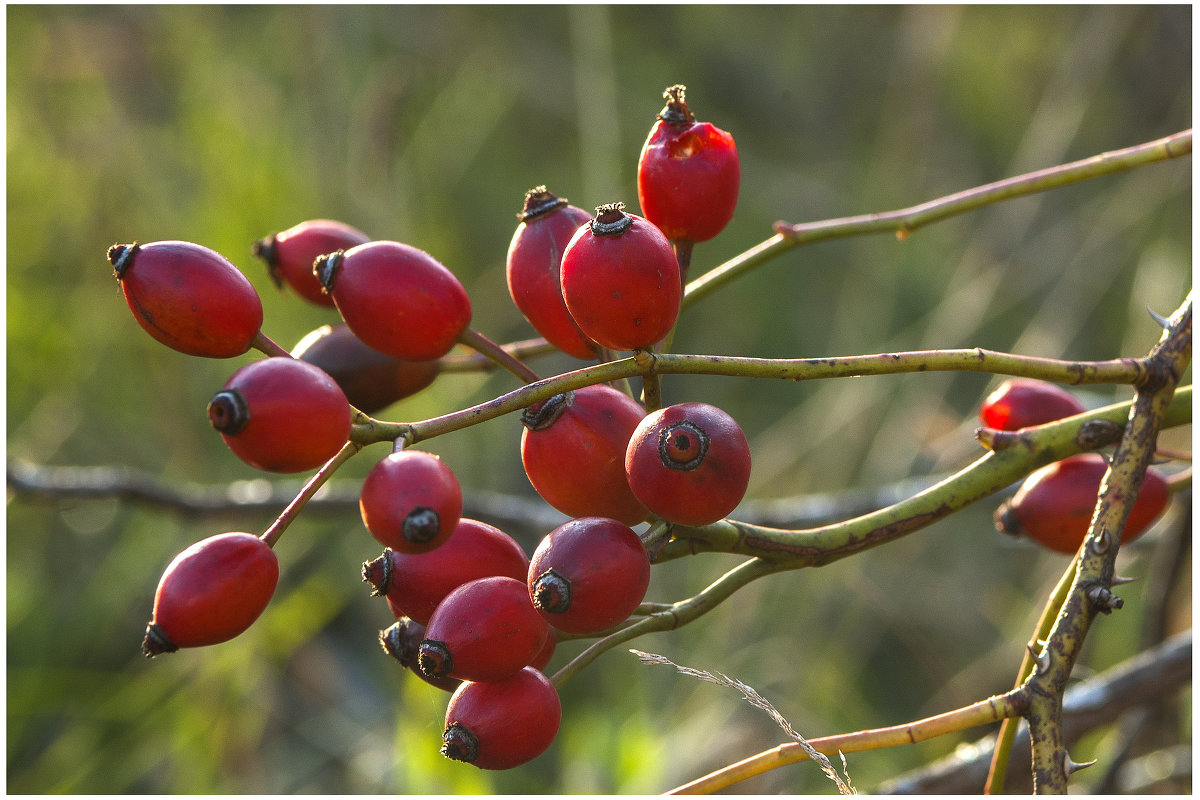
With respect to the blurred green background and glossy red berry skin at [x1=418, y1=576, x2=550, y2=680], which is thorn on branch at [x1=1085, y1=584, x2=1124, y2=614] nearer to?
glossy red berry skin at [x1=418, y1=576, x2=550, y2=680]

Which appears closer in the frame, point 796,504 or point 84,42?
point 796,504

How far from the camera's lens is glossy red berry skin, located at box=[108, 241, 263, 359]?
58 centimetres

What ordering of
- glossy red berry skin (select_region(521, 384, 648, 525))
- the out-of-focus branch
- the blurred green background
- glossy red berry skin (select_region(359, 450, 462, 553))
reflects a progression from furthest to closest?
the blurred green background < the out-of-focus branch < glossy red berry skin (select_region(521, 384, 648, 525)) < glossy red berry skin (select_region(359, 450, 462, 553))

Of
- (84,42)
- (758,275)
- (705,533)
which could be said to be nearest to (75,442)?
(84,42)

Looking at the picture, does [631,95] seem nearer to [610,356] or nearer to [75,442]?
[75,442]

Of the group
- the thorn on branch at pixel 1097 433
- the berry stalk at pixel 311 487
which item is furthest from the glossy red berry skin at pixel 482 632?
the thorn on branch at pixel 1097 433

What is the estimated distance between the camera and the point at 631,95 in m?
2.79

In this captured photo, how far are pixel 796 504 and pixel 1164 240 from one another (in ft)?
3.78

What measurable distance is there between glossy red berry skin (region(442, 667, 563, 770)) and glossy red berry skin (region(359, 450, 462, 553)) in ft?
0.46

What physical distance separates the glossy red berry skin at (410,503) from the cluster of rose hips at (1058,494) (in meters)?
0.50

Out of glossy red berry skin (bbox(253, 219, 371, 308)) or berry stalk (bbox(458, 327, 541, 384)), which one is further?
glossy red berry skin (bbox(253, 219, 371, 308))

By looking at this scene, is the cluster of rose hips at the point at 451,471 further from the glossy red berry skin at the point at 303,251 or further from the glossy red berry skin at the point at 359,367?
the glossy red berry skin at the point at 303,251

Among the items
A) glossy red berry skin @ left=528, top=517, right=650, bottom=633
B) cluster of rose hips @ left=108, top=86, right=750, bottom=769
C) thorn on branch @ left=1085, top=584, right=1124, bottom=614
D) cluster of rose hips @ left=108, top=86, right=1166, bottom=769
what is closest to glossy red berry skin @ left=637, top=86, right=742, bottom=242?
cluster of rose hips @ left=108, top=86, right=1166, bottom=769

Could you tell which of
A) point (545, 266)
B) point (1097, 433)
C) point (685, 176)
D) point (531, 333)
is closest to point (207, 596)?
point (545, 266)
